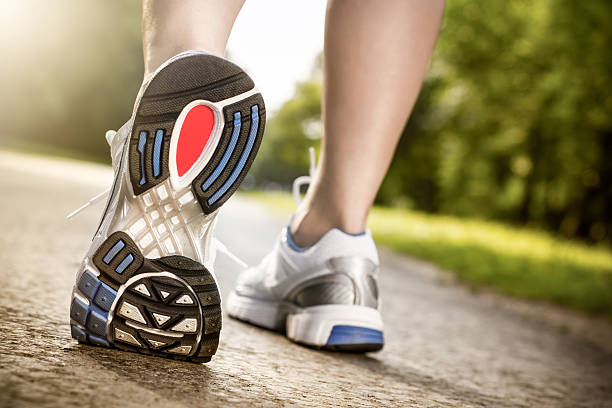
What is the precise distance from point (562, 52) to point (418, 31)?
45.2 feet

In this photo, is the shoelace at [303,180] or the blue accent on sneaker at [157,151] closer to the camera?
the blue accent on sneaker at [157,151]

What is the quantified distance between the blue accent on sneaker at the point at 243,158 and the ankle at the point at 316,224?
19.5 inches

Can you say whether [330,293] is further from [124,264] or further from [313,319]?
[124,264]

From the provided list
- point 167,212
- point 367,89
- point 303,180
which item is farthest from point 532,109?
point 167,212

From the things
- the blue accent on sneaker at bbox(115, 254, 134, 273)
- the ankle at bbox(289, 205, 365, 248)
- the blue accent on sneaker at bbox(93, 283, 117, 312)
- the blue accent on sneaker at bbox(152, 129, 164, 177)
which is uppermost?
the blue accent on sneaker at bbox(152, 129, 164, 177)

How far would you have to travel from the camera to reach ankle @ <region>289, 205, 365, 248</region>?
62.6 inches

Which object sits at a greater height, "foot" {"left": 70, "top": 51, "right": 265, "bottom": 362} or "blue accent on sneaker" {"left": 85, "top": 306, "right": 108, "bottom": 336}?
"foot" {"left": 70, "top": 51, "right": 265, "bottom": 362}

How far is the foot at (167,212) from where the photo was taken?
1059 millimetres

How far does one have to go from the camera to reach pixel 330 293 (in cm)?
156

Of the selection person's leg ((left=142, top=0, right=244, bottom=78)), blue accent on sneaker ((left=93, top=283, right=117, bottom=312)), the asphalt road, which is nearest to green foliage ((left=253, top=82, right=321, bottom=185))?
the asphalt road

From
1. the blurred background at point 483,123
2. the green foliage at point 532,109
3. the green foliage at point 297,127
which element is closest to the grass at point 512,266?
the blurred background at point 483,123

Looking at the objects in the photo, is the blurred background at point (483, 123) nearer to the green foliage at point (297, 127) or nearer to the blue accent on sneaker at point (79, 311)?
the blue accent on sneaker at point (79, 311)

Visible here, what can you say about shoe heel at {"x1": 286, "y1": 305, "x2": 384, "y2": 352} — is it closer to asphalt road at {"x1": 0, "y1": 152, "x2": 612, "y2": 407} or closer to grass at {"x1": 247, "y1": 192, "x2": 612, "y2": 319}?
asphalt road at {"x1": 0, "y1": 152, "x2": 612, "y2": 407}

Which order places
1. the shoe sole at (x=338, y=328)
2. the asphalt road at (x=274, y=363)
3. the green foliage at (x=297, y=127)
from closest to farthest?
the asphalt road at (x=274, y=363), the shoe sole at (x=338, y=328), the green foliage at (x=297, y=127)
